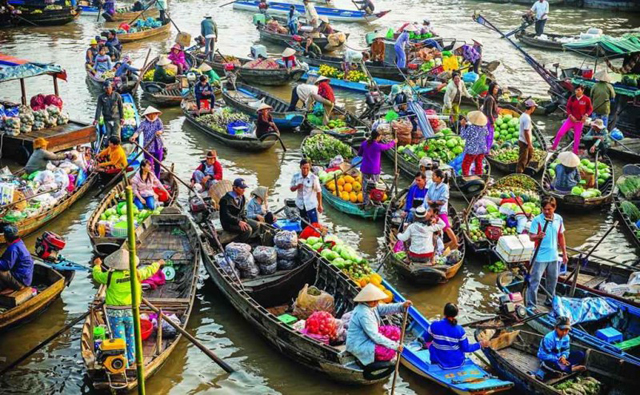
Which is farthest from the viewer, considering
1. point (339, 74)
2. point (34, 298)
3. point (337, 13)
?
point (337, 13)

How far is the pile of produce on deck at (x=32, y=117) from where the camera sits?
16.9 metres

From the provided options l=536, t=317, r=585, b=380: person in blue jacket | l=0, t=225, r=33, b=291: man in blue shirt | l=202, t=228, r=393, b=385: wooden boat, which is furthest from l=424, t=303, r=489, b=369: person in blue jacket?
l=0, t=225, r=33, b=291: man in blue shirt

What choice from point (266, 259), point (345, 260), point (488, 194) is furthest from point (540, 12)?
point (266, 259)

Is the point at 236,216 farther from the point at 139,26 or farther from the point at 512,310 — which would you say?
the point at 139,26

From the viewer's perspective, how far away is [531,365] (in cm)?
948

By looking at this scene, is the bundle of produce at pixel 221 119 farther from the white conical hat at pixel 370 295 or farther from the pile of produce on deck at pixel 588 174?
the white conical hat at pixel 370 295

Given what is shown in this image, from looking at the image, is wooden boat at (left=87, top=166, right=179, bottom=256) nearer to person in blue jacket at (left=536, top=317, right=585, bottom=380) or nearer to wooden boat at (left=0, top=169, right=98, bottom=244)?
wooden boat at (left=0, top=169, right=98, bottom=244)

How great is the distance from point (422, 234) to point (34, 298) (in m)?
5.87

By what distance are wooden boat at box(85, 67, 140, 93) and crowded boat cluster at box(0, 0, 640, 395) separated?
9 cm

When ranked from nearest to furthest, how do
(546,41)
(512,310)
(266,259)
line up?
(512,310), (266,259), (546,41)

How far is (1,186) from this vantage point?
13.5 meters

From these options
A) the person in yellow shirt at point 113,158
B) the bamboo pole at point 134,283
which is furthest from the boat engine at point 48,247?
the bamboo pole at point 134,283

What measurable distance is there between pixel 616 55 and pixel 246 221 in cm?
1157

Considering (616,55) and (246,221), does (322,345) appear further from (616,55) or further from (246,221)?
(616,55)
